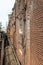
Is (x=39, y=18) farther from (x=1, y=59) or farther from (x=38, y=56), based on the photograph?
(x=1, y=59)

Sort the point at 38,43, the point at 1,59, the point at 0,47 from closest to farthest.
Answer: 1. the point at 38,43
2. the point at 1,59
3. the point at 0,47

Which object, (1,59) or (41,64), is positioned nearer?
(41,64)

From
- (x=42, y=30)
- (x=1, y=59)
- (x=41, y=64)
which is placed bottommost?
(x=1, y=59)

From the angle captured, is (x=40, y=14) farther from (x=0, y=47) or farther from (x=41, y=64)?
(x=0, y=47)

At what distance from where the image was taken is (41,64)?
3939 mm

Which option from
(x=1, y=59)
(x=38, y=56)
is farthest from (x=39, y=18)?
(x=1, y=59)

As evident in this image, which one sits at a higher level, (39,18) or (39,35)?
(39,18)

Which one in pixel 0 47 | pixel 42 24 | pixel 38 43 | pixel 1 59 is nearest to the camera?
pixel 42 24

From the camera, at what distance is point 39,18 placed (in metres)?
4.09

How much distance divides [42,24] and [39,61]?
0.67 meters

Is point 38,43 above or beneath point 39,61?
above

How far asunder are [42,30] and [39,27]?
0.76 feet

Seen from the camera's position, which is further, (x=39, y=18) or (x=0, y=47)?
(x=0, y=47)

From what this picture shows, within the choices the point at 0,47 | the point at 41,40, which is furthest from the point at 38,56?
the point at 0,47
